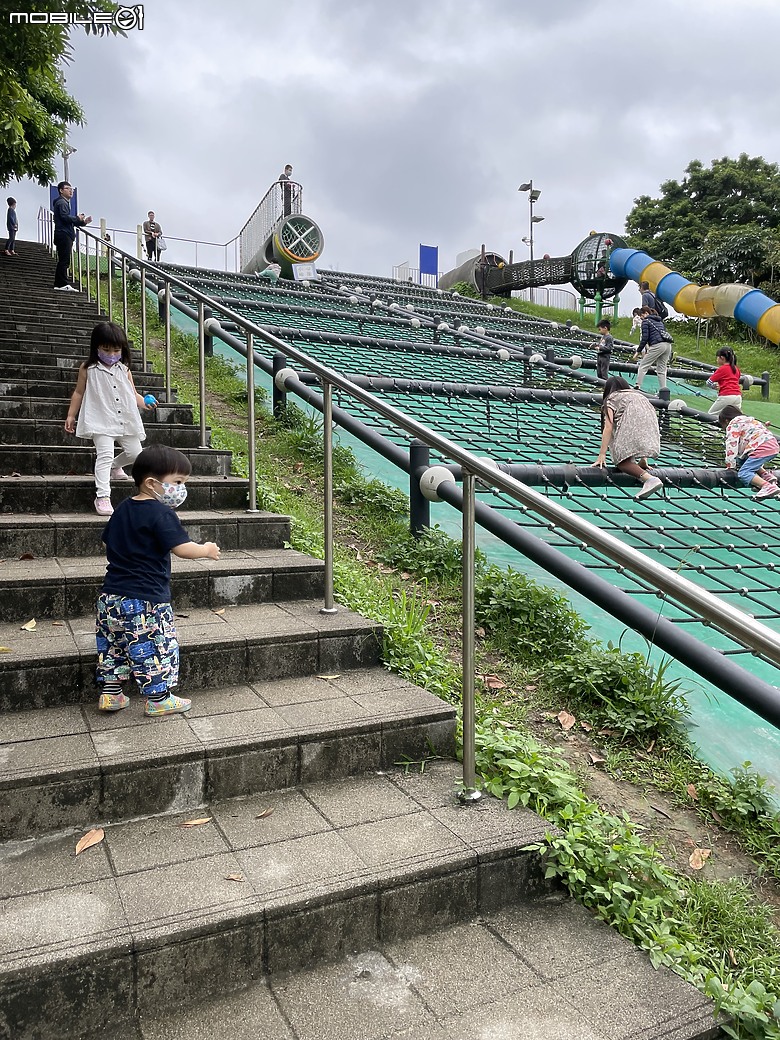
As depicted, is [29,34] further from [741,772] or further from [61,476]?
[741,772]

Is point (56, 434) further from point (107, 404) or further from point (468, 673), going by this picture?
point (468, 673)

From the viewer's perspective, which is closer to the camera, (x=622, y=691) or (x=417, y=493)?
(x=622, y=691)

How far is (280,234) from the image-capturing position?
67.8ft

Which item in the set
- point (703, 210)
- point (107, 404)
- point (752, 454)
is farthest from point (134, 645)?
point (703, 210)

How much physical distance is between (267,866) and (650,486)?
4.89 meters

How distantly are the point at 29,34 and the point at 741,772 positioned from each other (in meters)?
4.65

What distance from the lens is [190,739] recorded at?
2.20 metres

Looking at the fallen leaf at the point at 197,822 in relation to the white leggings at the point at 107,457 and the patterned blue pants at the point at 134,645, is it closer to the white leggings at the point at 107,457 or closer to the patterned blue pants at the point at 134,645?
the patterned blue pants at the point at 134,645

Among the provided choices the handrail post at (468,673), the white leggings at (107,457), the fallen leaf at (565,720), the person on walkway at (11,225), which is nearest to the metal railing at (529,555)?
the handrail post at (468,673)

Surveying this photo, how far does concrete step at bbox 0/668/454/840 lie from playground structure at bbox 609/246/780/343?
52.2ft

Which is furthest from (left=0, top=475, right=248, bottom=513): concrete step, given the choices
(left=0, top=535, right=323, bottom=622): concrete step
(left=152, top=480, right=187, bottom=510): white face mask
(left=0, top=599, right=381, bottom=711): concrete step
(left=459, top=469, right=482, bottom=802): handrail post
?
(left=459, top=469, right=482, bottom=802): handrail post

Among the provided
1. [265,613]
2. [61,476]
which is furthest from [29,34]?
[265,613]

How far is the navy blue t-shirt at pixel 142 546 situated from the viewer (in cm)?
241

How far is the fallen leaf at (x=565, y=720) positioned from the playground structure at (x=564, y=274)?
1975cm
